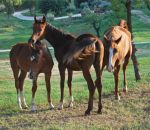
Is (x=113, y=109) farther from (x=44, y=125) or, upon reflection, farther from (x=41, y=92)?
(x=41, y=92)

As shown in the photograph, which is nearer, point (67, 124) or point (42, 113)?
point (67, 124)

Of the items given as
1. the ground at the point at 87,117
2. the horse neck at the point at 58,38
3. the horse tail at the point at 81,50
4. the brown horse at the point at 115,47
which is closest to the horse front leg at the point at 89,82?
the ground at the point at 87,117

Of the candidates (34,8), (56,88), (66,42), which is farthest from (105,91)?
(34,8)

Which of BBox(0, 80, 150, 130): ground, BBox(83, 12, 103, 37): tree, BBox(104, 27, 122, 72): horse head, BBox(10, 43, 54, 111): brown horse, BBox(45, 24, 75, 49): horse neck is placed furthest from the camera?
BBox(83, 12, 103, 37): tree

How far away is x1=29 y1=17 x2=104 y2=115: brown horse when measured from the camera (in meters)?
9.24

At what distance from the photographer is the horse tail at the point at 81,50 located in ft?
30.0

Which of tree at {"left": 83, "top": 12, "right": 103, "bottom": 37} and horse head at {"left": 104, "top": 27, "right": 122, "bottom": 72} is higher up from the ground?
horse head at {"left": 104, "top": 27, "right": 122, "bottom": 72}

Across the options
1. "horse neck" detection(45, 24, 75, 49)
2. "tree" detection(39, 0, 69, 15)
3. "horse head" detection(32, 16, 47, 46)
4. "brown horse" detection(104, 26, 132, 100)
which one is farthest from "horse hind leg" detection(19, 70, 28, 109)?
"tree" detection(39, 0, 69, 15)

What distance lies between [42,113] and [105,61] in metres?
1.98

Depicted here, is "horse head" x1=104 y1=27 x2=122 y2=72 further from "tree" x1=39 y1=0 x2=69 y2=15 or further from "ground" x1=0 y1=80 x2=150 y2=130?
"tree" x1=39 y1=0 x2=69 y2=15

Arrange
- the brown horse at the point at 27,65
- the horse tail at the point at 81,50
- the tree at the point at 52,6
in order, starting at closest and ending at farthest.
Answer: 1. the horse tail at the point at 81,50
2. the brown horse at the point at 27,65
3. the tree at the point at 52,6

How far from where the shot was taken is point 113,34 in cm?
1029

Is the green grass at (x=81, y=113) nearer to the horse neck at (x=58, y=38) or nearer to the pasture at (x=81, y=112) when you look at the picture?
the pasture at (x=81, y=112)

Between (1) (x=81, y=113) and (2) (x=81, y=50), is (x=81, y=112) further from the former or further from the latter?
(2) (x=81, y=50)
